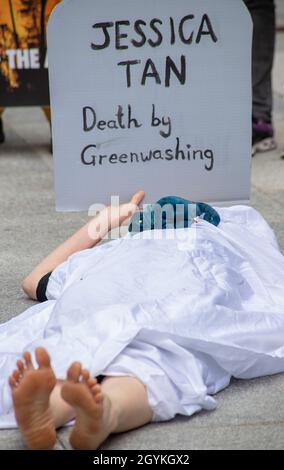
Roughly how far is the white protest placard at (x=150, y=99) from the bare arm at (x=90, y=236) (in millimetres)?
89

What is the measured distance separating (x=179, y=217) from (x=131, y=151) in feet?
1.33

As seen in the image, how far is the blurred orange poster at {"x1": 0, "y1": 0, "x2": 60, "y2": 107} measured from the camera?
577cm

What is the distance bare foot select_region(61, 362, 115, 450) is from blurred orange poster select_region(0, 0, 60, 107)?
371cm

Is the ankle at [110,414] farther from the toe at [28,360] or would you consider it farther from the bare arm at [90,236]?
the bare arm at [90,236]

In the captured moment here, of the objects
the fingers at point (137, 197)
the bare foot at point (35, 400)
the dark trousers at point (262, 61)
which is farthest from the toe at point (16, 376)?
the dark trousers at point (262, 61)

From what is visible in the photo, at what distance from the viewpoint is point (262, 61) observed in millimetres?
5980

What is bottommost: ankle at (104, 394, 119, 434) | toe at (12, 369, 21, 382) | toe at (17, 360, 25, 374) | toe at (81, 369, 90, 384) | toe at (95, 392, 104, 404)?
ankle at (104, 394, 119, 434)

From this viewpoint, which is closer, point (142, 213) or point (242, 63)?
point (142, 213)

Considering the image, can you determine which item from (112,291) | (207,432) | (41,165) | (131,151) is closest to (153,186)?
(131,151)

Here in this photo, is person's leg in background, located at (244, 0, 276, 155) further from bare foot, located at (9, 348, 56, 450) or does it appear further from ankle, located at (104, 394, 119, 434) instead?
bare foot, located at (9, 348, 56, 450)

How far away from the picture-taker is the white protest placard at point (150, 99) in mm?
3467

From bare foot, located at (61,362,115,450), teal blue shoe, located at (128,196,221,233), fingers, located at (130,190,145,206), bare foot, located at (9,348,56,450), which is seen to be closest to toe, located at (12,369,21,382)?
bare foot, located at (9,348,56,450)
